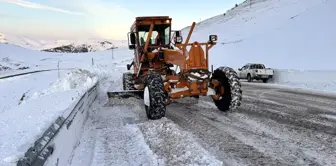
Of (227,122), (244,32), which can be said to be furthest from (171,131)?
(244,32)

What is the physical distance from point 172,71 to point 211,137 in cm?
435

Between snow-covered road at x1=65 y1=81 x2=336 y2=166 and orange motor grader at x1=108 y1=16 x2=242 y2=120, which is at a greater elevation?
orange motor grader at x1=108 y1=16 x2=242 y2=120

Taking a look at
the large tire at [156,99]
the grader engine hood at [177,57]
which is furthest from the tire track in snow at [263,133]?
the grader engine hood at [177,57]

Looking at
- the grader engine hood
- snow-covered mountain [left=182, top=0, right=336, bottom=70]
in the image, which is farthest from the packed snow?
the grader engine hood

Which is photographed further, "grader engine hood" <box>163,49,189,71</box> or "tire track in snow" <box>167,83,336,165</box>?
"grader engine hood" <box>163,49,189,71</box>

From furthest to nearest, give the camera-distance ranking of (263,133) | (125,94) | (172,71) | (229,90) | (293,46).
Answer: (293,46) → (125,94) → (172,71) → (229,90) → (263,133)

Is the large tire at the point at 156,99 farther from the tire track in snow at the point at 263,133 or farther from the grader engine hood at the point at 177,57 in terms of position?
the grader engine hood at the point at 177,57

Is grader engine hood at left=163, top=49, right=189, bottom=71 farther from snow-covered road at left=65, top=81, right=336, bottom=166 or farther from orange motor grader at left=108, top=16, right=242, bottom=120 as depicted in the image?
snow-covered road at left=65, top=81, right=336, bottom=166

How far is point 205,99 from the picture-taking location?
38.9 ft

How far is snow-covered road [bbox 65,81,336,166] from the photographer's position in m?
4.89

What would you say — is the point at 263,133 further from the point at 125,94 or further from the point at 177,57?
the point at 125,94

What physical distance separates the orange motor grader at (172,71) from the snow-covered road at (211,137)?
19.2 inches

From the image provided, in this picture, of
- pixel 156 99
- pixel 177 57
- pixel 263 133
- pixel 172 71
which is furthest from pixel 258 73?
pixel 263 133

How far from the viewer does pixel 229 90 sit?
8711 mm
